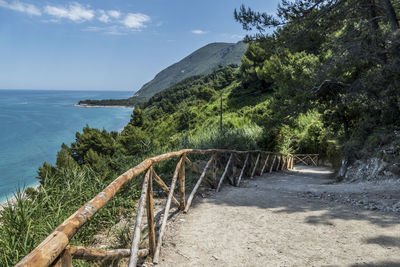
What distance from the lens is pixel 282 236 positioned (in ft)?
9.87

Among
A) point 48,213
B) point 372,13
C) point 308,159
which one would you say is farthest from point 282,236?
point 308,159

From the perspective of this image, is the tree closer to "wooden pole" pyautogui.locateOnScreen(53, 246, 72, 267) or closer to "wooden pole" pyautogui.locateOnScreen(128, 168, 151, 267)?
"wooden pole" pyautogui.locateOnScreen(128, 168, 151, 267)

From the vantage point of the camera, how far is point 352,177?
8.05m

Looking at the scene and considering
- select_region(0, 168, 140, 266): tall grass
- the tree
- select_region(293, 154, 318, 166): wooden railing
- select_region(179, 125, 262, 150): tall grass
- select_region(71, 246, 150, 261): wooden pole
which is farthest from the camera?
the tree

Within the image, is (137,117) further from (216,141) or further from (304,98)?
(216,141)

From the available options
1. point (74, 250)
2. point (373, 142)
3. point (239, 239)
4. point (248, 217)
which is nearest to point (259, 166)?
point (373, 142)

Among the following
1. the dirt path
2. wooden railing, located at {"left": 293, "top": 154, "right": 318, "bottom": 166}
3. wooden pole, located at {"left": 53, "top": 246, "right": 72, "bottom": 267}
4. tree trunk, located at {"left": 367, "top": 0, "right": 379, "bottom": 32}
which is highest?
tree trunk, located at {"left": 367, "top": 0, "right": 379, "bottom": 32}

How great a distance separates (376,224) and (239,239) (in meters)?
1.86

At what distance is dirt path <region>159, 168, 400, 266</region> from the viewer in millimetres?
2486

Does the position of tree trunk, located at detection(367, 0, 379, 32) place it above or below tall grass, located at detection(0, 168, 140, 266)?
above

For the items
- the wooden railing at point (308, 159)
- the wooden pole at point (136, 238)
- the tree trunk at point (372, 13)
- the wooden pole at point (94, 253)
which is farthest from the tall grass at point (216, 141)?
the wooden railing at point (308, 159)

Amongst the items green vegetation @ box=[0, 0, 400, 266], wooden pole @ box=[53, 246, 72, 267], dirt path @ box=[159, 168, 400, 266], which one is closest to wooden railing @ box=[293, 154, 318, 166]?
green vegetation @ box=[0, 0, 400, 266]

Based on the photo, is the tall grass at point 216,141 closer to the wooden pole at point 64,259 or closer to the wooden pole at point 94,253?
the wooden pole at point 94,253

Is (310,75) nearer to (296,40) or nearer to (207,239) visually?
(296,40)
